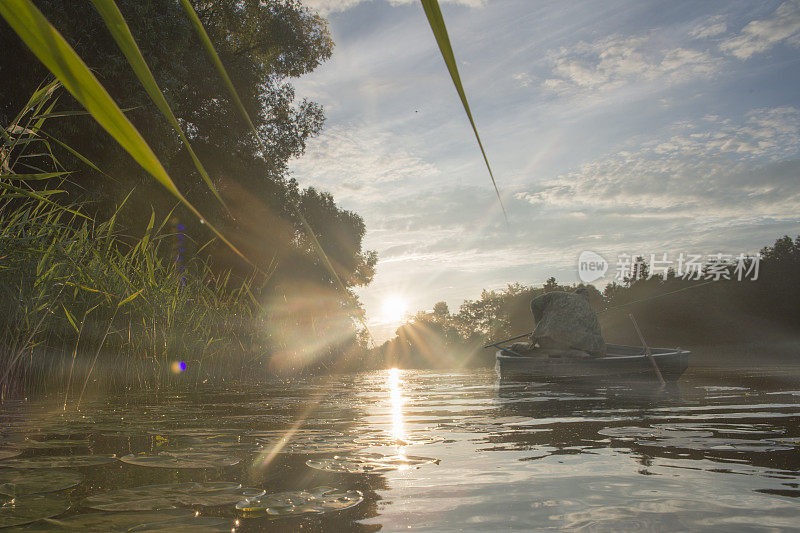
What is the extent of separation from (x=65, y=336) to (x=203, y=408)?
Result: 7.16 ft

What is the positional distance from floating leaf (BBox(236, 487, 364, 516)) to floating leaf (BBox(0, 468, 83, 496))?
1.67 feet

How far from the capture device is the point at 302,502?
131 cm

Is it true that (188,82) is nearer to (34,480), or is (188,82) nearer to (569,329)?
(569,329)

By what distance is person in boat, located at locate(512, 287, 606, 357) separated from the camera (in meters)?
9.91

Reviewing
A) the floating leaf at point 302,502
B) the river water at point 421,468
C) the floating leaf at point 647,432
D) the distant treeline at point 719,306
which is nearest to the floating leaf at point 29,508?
the river water at point 421,468

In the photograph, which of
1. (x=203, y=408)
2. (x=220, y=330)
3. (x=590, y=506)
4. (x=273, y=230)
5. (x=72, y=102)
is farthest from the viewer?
(x=273, y=230)

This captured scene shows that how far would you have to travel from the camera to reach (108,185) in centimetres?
1285

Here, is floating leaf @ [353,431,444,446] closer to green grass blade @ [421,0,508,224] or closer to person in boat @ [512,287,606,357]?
green grass blade @ [421,0,508,224]

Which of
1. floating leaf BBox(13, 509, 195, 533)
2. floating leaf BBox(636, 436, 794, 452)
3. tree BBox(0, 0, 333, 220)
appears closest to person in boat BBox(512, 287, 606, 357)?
tree BBox(0, 0, 333, 220)

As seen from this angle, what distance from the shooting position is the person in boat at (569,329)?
32.5 ft

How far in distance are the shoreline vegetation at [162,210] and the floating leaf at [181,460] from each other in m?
0.69

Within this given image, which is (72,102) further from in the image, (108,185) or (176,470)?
(176,470)

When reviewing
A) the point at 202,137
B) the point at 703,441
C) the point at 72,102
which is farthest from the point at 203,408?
the point at 202,137

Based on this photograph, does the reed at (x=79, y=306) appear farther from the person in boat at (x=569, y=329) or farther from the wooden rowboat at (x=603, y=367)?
the person in boat at (x=569, y=329)
